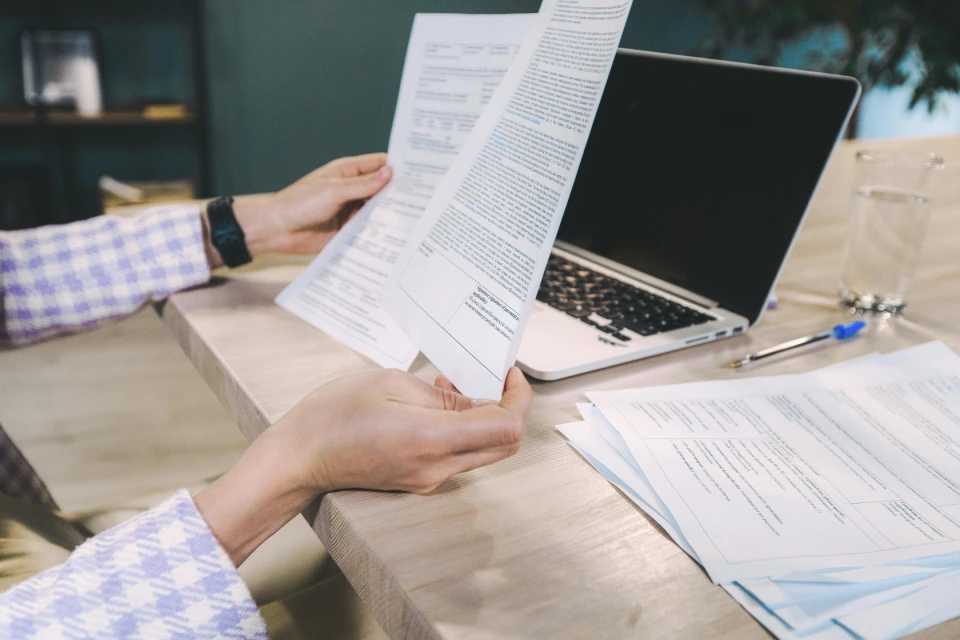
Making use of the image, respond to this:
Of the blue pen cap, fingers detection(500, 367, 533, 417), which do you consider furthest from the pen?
fingers detection(500, 367, 533, 417)

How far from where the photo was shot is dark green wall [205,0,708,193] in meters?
2.99

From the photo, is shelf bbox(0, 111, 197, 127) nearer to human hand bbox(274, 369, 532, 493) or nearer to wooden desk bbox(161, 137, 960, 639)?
wooden desk bbox(161, 137, 960, 639)

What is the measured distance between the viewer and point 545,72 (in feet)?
1.86

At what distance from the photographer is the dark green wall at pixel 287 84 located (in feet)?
9.81

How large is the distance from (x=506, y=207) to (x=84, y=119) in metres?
2.68

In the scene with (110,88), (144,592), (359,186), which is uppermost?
(110,88)

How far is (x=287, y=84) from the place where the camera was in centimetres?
312

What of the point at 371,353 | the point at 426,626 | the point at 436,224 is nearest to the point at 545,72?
the point at 436,224

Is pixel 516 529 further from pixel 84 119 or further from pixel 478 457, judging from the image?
pixel 84 119

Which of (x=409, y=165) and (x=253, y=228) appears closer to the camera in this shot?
(x=409, y=165)

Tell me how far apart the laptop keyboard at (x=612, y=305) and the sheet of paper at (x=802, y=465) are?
0.11 meters

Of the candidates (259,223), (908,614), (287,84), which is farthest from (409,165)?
(287,84)

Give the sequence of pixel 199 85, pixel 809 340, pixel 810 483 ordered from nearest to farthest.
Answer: pixel 810 483, pixel 809 340, pixel 199 85

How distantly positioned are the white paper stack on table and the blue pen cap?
65 mm
